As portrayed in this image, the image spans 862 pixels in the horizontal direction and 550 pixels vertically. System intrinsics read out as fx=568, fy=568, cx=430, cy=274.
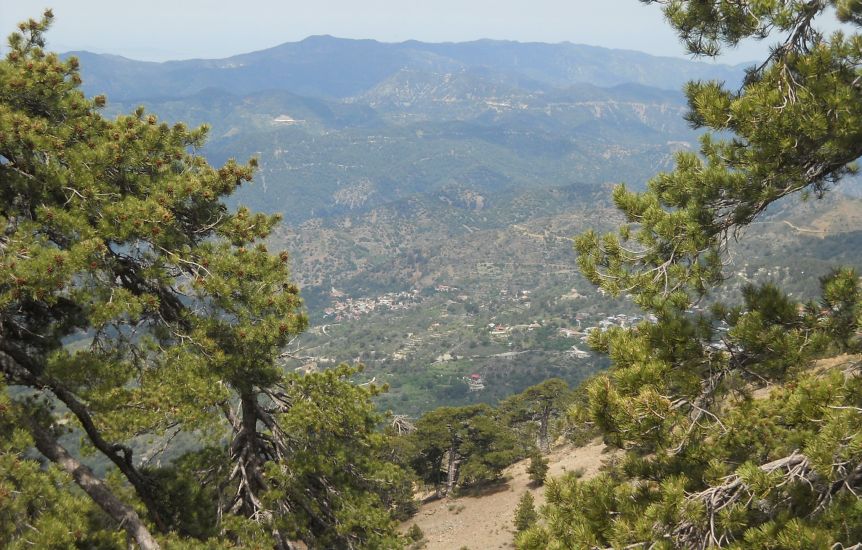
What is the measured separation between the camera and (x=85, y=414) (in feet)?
20.6

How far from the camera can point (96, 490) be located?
6.01 meters

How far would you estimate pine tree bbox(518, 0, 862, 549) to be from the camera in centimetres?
387

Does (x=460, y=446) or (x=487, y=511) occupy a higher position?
(x=460, y=446)

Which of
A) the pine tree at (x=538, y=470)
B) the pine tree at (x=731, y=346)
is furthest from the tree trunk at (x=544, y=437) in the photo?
the pine tree at (x=731, y=346)

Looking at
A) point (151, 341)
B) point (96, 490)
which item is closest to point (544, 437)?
point (151, 341)

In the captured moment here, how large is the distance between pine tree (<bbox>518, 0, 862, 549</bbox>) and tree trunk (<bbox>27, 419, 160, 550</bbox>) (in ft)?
13.2

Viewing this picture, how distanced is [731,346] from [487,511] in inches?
936

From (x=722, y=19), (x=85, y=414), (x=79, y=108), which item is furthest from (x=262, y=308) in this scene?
(x=722, y=19)

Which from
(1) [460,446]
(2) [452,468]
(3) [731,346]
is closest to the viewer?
(3) [731,346]

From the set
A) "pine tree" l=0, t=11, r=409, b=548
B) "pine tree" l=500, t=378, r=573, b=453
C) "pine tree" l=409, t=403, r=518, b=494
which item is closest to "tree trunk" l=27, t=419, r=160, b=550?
"pine tree" l=0, t=11, r=409, b=548

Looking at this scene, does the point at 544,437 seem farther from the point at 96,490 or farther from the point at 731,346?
the point at 731,346

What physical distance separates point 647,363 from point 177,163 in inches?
253

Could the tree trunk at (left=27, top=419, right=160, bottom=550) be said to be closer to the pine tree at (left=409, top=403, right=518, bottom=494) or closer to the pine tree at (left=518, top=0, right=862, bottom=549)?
the pine tree at (left=518, top=0, right=862, bottom=549)

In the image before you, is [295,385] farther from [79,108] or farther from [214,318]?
[79,108]
